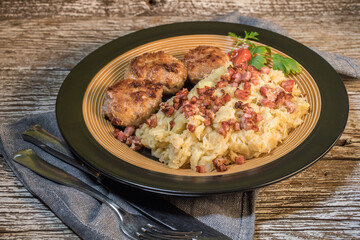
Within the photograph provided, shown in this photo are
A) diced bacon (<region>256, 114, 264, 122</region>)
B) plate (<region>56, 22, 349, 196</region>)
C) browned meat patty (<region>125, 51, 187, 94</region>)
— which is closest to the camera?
plate (<region>56, 22, 349, 196</region>)

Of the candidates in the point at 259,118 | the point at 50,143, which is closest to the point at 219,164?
the point at 259,118

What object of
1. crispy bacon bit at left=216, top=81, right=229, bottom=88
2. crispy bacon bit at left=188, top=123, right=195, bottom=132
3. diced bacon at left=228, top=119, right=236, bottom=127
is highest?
crispy bacon bit at left=216, top=81, right=229, bottom=88

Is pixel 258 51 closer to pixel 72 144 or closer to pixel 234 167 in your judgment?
pixel 234 167

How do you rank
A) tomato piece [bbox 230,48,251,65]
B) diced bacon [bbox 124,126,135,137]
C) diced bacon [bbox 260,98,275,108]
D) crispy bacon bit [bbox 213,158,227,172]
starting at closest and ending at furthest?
1. crispy bacon bit [bbox 213,158,227,172]
2. diced bacon [bbox 260,98,275,108]
3. diced bacon [bbox 124,126,135,137]
4. tomato piece [bbox 230,48,251,65]

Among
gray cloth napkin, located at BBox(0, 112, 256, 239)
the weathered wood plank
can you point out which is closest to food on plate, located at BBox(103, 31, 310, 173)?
gray cloth napkin, located at BBox(0, 112, 256, 239)

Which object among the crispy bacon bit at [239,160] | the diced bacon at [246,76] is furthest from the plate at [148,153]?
the diced bacon at [246,76]

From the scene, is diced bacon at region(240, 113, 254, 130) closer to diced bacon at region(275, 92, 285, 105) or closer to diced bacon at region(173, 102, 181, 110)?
diced bacon at region(275, 92, 285, 105)

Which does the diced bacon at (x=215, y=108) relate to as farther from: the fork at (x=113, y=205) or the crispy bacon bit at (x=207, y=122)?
the fork at (x=113, y=205)

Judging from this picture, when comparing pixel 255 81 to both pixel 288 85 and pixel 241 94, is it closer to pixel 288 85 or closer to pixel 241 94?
pixel 241 94

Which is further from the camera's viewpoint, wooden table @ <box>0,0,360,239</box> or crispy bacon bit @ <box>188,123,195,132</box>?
crispy bacon bit @ <box>188,123,195,132</box>
